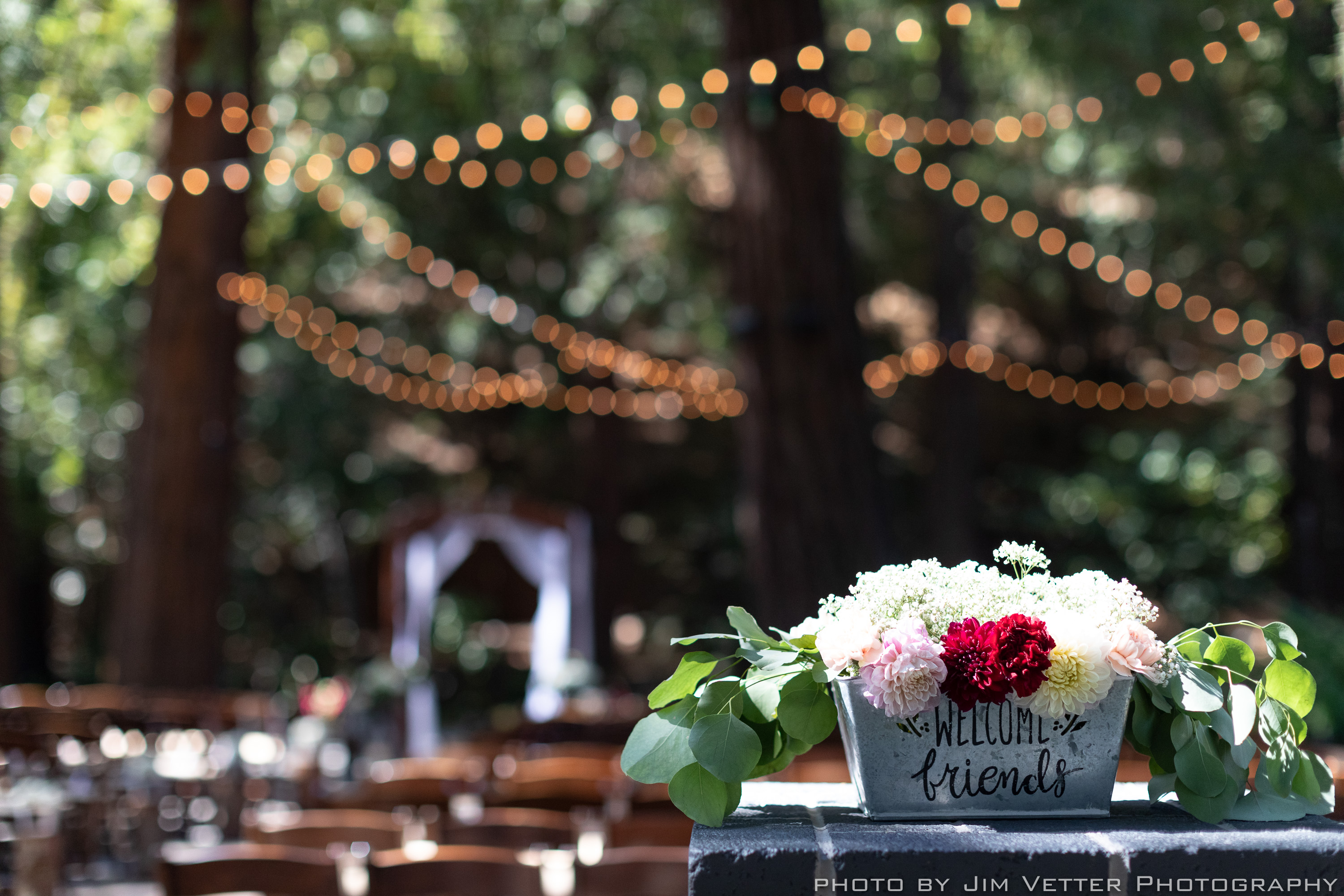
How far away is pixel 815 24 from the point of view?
693 centimetres

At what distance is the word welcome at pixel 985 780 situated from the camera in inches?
63.2

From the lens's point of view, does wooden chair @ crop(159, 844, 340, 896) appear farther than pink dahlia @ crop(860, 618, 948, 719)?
Yes

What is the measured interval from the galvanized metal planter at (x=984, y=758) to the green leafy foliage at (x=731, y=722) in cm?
6

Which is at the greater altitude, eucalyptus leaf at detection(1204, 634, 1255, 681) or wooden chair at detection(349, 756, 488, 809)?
eucalyptus leaf at detection(1204, 634, 1255, 681)

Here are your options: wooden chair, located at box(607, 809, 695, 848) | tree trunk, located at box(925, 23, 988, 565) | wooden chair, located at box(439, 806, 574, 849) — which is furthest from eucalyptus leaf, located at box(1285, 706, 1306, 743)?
tree trunk, located at box(925, 23, 988, 565)

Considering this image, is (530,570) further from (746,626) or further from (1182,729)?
(1182,729)

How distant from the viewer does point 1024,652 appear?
1537mm

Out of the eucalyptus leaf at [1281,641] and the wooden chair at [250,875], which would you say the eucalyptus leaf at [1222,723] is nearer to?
the eucalyptus leaf at [1281,641]

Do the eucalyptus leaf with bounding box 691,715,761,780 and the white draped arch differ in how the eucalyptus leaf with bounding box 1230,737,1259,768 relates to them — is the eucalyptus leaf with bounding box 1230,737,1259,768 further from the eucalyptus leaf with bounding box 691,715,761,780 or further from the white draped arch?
the white draped arch

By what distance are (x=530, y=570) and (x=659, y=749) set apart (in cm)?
1059

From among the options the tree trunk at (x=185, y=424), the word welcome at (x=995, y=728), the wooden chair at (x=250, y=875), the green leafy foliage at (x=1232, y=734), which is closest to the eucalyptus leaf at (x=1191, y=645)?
the green leafy foliage at (x=1232, y=734)

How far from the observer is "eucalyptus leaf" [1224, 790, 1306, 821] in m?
1.61

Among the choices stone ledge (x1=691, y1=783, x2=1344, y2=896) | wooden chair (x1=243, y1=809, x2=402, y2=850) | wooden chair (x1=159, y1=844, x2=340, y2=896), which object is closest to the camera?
stone ledge (x1=691, y1=783, x2=1344, y2=896)

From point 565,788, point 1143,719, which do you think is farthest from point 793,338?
point 1143,719
